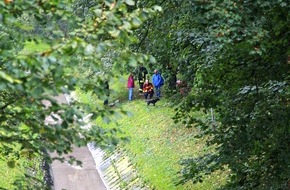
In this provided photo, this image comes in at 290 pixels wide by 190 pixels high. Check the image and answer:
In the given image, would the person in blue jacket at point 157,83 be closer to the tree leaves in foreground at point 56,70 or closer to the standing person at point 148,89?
the standing person at point 148,89

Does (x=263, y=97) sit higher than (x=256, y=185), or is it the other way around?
(x=263, y=97)

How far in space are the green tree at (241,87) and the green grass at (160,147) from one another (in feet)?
16.3

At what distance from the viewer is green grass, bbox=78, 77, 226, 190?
15367mm

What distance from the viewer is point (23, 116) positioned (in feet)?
13.8

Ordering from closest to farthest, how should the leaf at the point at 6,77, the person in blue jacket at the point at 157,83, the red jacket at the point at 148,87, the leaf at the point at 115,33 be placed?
the leaf at the point at 6,77, the leaf at the point at 115,33, the person in blue jacket at the point at 157,83, the red jacket at the point at 148,87

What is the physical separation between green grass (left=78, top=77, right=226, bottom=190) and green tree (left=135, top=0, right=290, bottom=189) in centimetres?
497

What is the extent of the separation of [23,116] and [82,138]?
0.45m

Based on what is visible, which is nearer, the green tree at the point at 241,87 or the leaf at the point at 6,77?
the leaf at the point at 6,77

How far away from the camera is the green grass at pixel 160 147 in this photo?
50.4 ft

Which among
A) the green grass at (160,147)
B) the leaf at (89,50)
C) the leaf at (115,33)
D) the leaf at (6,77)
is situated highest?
the green grass at (160,147)

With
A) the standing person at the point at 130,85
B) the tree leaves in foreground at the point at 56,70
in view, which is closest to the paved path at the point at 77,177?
the standing person at the point at 130,85

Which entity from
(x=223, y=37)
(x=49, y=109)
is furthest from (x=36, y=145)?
(x=223, y=37)

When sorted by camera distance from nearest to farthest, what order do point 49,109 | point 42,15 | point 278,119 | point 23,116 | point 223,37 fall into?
point 49,109 < point 23,116 < point 42,15 < point 223,37 < point 278,119

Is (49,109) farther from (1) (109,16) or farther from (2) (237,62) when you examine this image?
(2) (237,62)
